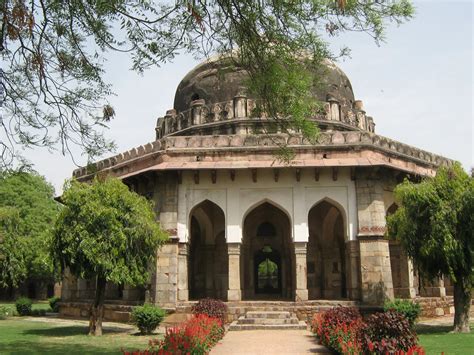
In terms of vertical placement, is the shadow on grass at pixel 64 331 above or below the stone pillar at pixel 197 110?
below

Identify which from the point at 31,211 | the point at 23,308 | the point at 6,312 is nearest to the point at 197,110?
the point at 23,308

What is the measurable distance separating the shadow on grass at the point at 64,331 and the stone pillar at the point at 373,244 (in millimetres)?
6330

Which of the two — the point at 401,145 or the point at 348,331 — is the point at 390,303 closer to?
the point at 348,331

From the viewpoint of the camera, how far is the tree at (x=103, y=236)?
37.0ft

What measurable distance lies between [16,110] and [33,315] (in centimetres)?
1386

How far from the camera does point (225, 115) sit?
17516 millimetres

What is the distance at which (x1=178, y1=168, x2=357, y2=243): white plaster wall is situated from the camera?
46.8 feet

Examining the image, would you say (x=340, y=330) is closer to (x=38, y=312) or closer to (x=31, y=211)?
(x=38, y=312)

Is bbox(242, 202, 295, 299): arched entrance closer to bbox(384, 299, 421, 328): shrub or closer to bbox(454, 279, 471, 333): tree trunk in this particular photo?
bbox(384, 299, 421, 328): shrub

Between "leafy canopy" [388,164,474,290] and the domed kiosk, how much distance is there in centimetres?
232

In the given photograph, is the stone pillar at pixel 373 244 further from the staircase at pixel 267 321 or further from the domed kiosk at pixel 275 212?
the staircase at pixel 267 321

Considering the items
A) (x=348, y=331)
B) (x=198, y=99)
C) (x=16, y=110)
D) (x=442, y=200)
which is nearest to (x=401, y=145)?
(x=442, y=200)

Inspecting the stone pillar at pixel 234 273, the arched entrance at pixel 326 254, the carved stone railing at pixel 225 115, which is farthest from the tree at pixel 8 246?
the arched entrance at pixel 326 254

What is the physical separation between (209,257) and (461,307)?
315 inches
